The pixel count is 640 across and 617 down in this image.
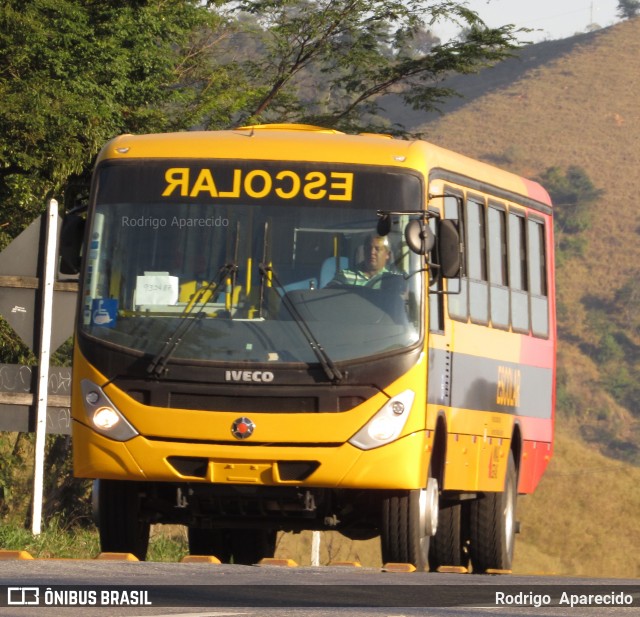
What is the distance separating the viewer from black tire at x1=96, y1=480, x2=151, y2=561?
12.2 meters

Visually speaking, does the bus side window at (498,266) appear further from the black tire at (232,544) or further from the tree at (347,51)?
the tree at (347,51)

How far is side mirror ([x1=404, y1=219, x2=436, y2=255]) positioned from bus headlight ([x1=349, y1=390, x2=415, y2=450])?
1.00 m

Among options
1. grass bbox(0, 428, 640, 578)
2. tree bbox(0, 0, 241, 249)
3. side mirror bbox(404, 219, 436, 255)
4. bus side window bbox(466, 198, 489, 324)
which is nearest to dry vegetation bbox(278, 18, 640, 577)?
grass bbox(0, 428, 640, 578)

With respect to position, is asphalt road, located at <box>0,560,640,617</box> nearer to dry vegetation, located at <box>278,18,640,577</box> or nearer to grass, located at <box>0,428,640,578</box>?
grass, located at <box>0,428,640,578</box>

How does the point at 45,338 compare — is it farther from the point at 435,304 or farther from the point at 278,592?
the point at 278,592

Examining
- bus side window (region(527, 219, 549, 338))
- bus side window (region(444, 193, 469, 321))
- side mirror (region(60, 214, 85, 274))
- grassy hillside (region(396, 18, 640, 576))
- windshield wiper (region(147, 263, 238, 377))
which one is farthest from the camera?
grassy hillside (region(396, 18, 640, 576))

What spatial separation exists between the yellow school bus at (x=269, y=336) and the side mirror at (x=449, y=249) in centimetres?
1

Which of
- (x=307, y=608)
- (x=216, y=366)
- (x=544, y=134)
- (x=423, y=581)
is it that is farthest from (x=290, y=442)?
(x=544, y=134)

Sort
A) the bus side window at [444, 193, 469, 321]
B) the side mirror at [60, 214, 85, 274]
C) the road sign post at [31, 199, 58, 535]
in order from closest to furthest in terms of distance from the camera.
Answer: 1. the side mirror at [60, 214, 85, 274]
2. the bus side window at [444, 193, 469, 321]
3. the road sign post at [31, 199, 58, 535]

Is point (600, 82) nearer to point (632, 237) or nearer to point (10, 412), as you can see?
point (632, 237)

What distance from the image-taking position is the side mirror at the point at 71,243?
12523 mm

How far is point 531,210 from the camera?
1576 cm

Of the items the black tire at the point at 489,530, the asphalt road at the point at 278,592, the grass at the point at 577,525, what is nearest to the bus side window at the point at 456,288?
the black tire at the point at 489,530

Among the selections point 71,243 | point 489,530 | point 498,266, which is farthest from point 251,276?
point 489,530
